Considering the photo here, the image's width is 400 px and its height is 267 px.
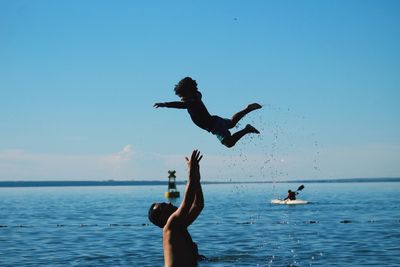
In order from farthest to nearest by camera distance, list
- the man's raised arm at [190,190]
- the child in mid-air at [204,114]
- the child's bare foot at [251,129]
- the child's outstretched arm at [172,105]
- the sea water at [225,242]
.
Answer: the sea water at [225,242], the child's bare foot at [251,129], the child in mid-air at [204,114], the child's outstretched arm at [172,105], the man's raised arm at [190,190]

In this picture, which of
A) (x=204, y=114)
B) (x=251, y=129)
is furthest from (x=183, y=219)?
(x=251, y=129)

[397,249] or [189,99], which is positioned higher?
Result: [189,99]

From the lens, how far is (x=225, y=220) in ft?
171

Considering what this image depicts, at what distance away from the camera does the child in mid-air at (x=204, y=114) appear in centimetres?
831

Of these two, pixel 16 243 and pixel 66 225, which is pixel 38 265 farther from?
pixel 66 225

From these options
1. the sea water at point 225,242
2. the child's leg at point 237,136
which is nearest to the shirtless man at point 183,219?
the child's leg at point 237,136

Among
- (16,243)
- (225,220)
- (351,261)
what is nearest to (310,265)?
(351,261)

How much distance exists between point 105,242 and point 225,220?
1824 centimetres

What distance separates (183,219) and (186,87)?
7.83ft

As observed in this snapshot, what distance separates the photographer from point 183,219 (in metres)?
6.46

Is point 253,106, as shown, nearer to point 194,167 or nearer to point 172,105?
point 172,105

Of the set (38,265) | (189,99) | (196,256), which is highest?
(189,99)

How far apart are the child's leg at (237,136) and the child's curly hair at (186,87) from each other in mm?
1571

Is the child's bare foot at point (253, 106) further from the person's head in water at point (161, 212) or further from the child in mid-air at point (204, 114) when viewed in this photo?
the person's head in water at point (161, 212)
